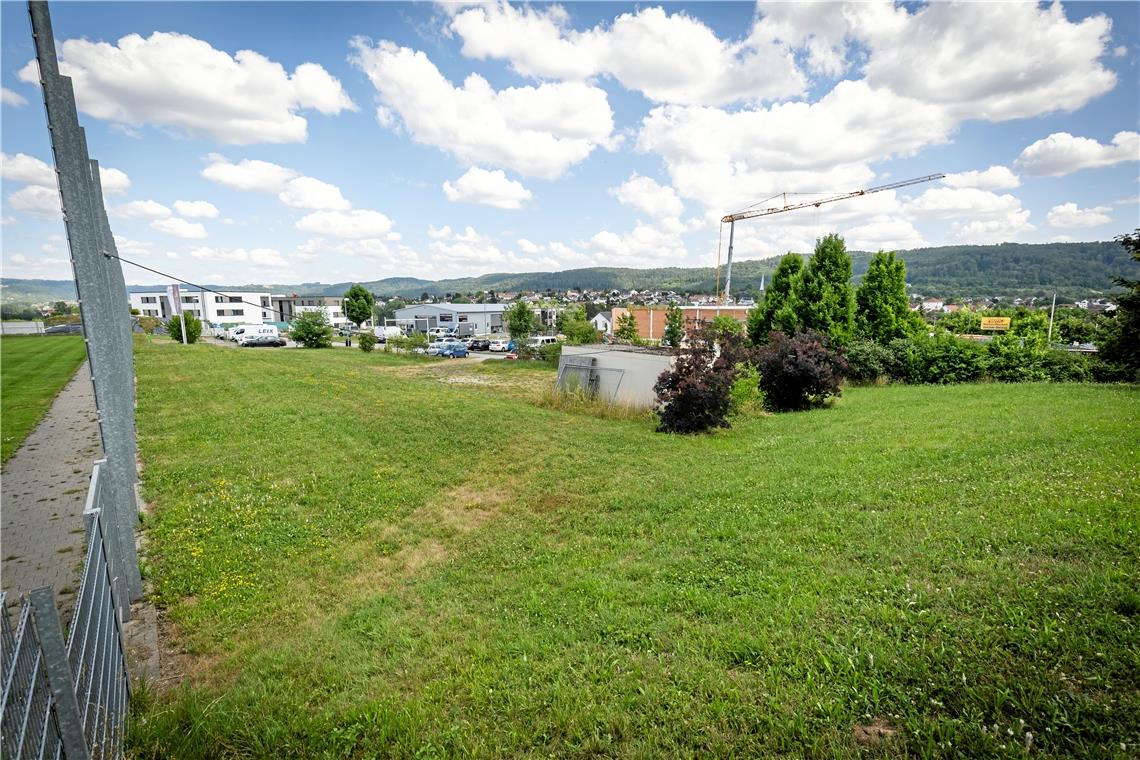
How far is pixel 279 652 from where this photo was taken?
4.27 m

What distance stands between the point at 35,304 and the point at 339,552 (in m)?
6.69

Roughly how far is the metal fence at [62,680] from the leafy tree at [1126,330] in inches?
802

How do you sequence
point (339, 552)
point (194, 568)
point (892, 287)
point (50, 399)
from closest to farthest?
point (194, 568) < point (339, 552) < point (50, 399) < point (892, 287)

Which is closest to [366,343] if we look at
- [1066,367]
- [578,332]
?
[578,332]

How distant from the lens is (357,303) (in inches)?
2042

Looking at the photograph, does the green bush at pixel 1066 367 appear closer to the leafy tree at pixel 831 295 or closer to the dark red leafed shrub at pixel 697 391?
the leafy tree at pixel 831 295

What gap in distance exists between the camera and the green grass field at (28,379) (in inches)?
445

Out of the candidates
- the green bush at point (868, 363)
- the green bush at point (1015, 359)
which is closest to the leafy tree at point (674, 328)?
the green bush at point (868, 363)

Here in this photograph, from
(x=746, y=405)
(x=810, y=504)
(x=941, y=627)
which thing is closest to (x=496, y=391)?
(x=746, y=405)

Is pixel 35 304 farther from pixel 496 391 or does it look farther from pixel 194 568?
pixel 496 391

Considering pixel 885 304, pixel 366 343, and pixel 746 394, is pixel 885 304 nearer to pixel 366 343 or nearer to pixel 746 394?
pixel 746 394

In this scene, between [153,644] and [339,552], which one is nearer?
[153,644]

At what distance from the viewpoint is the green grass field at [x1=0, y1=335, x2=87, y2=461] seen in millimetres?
11297

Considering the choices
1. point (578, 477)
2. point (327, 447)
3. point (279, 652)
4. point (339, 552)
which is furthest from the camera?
point (327, 447)
